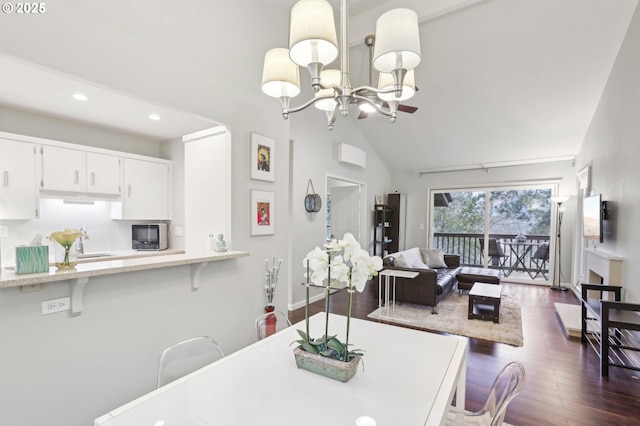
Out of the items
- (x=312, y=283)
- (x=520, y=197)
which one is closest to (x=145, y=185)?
(x=312, y=283)

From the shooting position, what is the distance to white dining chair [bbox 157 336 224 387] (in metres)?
1.50

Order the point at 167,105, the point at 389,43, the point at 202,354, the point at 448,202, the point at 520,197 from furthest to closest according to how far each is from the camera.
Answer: the point at 448,202 → the point at 520,197 → the point at 167,105 → the point at 202,354 → the point at 389,43

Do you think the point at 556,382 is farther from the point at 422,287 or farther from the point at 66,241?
the point at 66,241

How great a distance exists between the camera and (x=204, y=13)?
2566mm

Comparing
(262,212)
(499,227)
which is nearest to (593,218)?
(499,227)

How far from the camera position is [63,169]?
3.03 metres

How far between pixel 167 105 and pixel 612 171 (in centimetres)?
486

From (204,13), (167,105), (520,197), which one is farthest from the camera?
(520,197)

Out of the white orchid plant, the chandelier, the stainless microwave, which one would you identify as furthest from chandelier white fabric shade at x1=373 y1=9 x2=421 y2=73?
the stainless microwave

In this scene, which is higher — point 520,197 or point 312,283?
point 520,197

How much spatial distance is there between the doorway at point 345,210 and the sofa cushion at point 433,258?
1318mm

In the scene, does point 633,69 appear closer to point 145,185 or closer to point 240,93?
point 240,93

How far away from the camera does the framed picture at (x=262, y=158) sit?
3.03 meters

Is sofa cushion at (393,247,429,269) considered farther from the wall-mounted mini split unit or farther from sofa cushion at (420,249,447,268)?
the wall-mounted mini split unit
